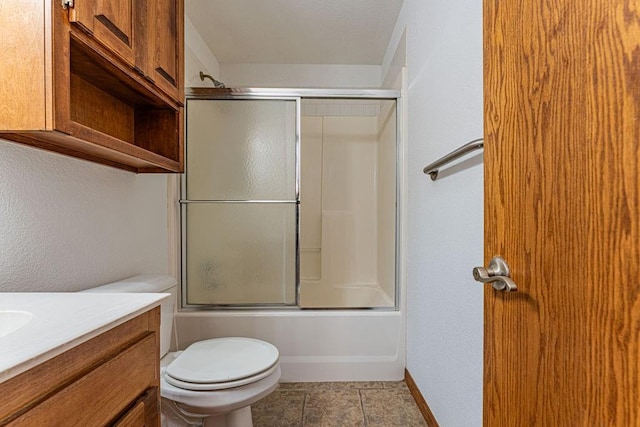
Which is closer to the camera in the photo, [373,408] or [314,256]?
[373,408]

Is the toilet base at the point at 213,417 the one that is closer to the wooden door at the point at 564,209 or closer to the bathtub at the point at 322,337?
the bathtub at the point at 322,337

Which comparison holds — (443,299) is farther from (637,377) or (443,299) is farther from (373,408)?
(637,377)

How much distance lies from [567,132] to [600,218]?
5.3 inches

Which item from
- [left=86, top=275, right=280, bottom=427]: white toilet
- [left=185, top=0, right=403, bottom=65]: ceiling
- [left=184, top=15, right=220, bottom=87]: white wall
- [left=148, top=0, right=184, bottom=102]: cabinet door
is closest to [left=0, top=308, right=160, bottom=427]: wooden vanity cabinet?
[left=86, top=275, right=280, bottom=427]: white toilet

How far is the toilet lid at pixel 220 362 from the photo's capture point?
4.39ft

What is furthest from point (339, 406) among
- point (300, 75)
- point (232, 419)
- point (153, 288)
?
point (300, 75)

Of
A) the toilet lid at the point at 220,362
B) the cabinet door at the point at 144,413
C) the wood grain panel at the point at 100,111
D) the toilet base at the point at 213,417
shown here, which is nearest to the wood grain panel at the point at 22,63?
the wood grain panel at the point at 100,111

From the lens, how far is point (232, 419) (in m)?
1.44

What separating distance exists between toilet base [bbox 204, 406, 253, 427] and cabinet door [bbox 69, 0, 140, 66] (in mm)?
1321

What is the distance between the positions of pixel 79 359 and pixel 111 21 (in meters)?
0.92

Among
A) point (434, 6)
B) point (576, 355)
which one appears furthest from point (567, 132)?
point (434, 6)

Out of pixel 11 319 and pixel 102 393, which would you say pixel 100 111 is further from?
pixel 102 393

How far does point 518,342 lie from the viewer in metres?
0.65

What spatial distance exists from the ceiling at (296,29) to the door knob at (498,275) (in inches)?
83.1
